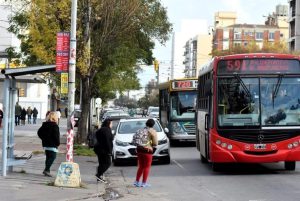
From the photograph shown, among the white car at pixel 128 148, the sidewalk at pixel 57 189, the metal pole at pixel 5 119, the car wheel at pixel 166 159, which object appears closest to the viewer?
the sidewalk at pixel 57 189

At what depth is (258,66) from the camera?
15.8 metres

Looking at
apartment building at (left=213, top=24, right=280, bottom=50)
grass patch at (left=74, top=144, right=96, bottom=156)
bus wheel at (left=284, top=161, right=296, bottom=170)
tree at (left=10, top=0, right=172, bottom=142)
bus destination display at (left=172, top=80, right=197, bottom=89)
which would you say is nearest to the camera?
bus wheel at (left=284, top=161, right=296, bottom=170)

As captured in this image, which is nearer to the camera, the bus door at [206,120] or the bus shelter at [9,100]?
the bus shelter at [9,100]

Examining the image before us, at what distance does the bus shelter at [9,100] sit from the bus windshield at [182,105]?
45.5 ft

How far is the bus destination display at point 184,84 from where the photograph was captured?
2842 centimetres

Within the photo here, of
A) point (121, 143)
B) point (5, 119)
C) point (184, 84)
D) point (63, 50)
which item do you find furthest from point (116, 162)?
point (184, 84)

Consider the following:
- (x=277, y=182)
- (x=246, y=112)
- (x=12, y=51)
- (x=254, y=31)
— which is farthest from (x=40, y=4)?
(x=254, y=31)

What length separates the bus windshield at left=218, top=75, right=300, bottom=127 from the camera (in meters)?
15.5

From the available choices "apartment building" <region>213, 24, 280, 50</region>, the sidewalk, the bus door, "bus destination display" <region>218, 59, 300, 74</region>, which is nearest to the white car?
the bus door

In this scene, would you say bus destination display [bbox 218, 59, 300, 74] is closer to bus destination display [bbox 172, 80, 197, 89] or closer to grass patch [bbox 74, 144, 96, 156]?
grass patch [bbox 74, 144, 96, 156]

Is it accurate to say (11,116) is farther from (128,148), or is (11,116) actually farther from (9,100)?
(128,148)

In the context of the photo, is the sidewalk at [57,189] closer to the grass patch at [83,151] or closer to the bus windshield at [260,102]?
the bus windshield at [260,102]

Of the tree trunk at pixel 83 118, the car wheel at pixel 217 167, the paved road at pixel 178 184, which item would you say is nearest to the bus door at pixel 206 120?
the car wheel at pixel 217 167

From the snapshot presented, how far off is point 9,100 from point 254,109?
20.4 feet
